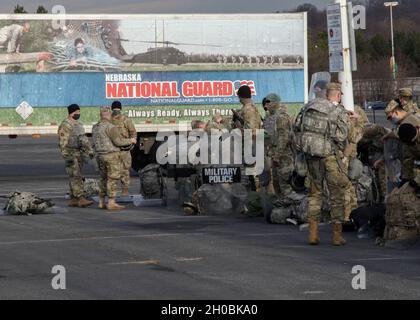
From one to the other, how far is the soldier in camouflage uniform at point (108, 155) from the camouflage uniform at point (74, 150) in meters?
0.82

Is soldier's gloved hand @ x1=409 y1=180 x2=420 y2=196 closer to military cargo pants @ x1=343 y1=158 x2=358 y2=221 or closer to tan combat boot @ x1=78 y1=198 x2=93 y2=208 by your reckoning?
military cargo pants @ x1=343 y1=158 x2=358 y2=221

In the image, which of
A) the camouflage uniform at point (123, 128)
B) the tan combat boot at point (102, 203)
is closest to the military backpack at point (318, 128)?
the tan combat boot at point (102, 203)

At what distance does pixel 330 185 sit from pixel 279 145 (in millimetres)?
4794

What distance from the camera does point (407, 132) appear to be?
539 inches

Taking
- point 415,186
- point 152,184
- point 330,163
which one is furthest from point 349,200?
point 152,184

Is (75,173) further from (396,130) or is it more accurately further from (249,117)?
(396,130)

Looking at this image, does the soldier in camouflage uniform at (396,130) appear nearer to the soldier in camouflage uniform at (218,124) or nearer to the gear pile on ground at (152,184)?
Result: the soldier in camouflage uniform at (218,124)

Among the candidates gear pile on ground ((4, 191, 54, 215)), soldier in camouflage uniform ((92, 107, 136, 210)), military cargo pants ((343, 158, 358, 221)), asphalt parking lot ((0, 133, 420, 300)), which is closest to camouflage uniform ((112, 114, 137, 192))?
soldier in camouflage uniform ((92, 107, 136, 210))

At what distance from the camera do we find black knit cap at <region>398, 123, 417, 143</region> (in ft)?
45.0

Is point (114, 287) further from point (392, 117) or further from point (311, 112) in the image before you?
point (392, 117)

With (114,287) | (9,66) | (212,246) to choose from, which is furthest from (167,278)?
(9,66)

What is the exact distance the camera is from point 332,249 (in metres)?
13.9
